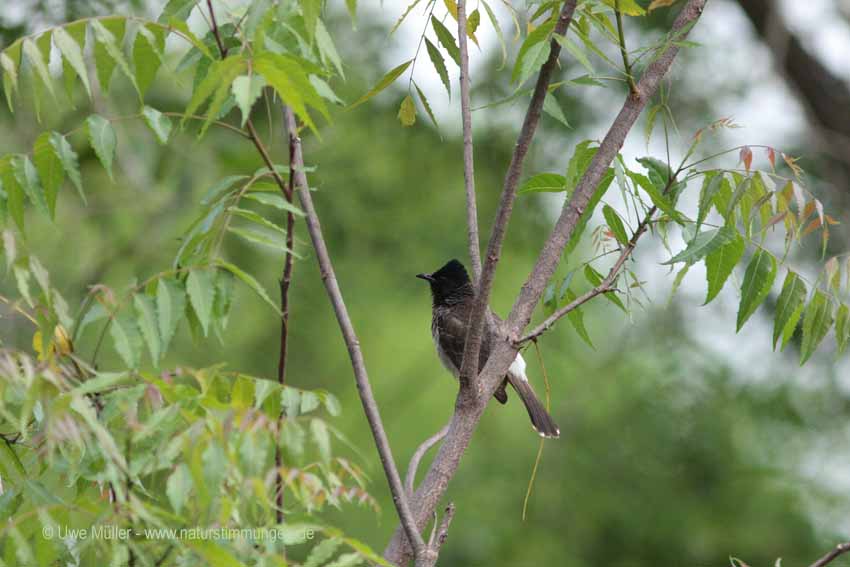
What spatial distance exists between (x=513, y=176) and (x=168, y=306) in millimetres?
944

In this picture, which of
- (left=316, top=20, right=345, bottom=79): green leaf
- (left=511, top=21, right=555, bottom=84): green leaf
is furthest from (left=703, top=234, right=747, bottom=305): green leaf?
(left=316, top=20, right=345, bottom=79): green leaf

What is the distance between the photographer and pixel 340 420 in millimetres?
12156

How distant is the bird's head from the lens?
740 cm

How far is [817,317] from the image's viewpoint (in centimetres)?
300

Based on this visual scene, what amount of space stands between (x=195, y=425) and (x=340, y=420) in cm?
1027

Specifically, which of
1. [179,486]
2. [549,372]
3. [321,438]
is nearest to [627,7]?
[321,438]

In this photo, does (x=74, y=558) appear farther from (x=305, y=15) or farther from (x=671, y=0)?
(x=671, y=0)

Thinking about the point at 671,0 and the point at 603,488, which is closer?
the point at 671,0

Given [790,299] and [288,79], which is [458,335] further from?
[288,79]

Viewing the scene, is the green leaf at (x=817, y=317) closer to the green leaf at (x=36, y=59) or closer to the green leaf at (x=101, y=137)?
the green leaf at (x=101, y=137)

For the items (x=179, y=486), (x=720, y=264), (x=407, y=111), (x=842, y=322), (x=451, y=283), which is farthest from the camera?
(x=451, y=283)

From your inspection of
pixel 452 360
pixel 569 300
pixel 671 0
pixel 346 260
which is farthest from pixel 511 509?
pixel 671 0

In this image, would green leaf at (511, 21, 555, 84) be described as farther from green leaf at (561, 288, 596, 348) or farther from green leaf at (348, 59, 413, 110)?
green leaf at (561, 288, 596, 348)

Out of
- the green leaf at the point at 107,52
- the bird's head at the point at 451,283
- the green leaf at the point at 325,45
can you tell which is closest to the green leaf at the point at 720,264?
the green leaf at the point at 325,45
